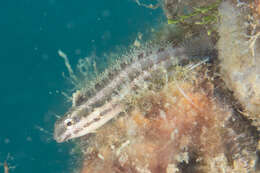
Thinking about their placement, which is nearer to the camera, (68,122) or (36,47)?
(68,122)

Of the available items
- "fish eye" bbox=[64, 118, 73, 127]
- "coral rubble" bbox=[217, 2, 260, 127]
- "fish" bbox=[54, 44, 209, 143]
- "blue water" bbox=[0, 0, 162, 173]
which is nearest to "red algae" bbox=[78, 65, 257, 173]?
"coral rubble" bbox=[217, 2, 260, 127]

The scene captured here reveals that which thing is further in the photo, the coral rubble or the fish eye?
the fish eye

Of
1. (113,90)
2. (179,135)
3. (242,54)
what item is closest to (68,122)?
(113,90)

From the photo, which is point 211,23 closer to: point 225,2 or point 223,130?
point 225,2

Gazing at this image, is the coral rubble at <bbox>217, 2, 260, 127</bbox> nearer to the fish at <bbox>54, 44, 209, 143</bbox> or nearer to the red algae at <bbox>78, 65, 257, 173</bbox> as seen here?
the red algae at <bbox>78, 65, 257, 173</bbox>

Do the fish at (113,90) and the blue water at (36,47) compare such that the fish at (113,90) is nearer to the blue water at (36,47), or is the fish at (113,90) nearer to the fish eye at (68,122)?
the fish eye at (68,122)

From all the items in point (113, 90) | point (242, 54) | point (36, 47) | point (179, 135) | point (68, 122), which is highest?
point (36, 47)

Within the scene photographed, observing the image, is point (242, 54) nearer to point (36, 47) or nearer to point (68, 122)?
point (68, 122)
